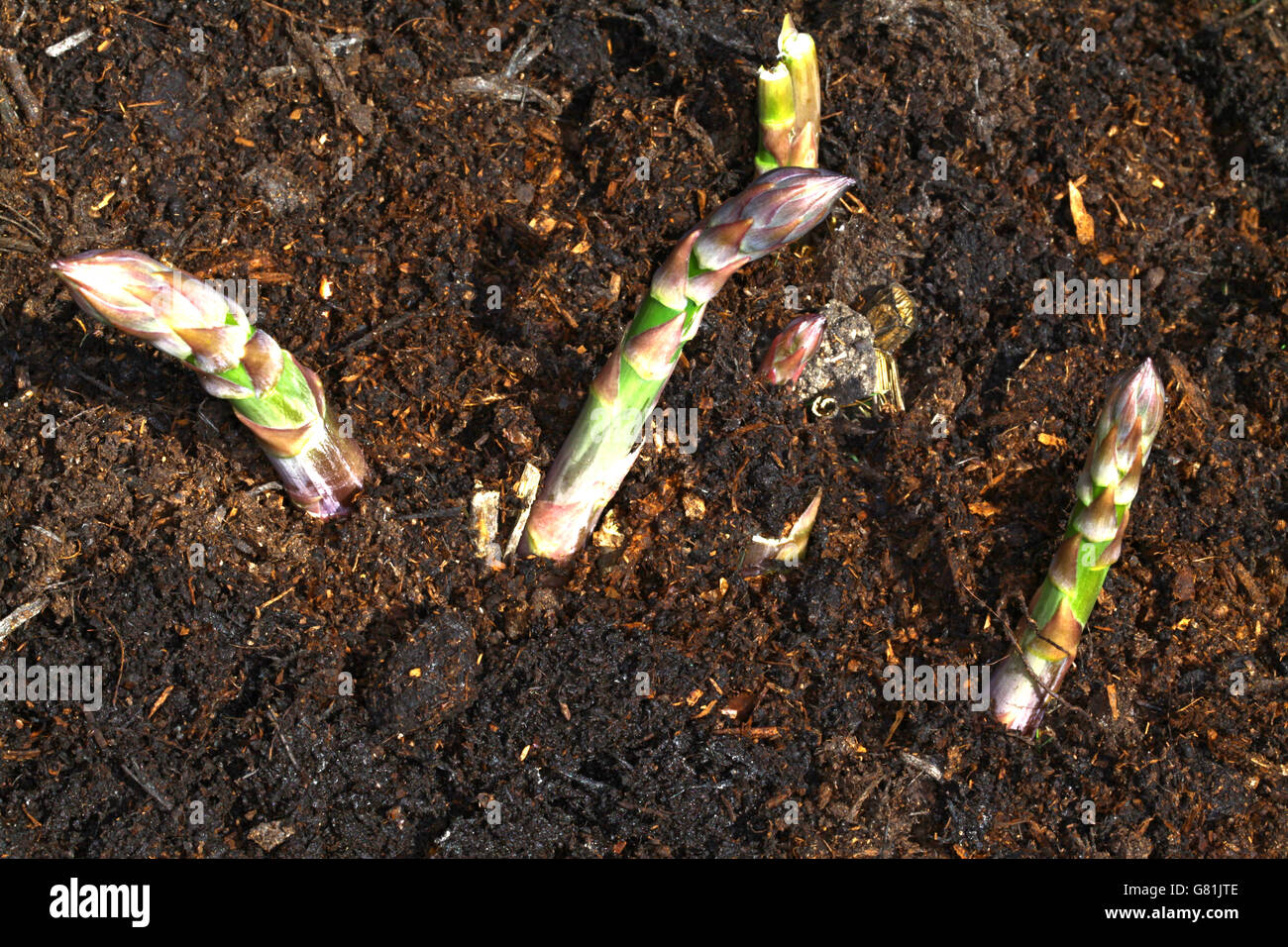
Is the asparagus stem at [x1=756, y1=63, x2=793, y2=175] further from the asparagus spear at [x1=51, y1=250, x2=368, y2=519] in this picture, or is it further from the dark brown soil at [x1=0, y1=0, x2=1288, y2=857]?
the asparagus spear at [x1=51, y1=250, x2=368, y2=519]

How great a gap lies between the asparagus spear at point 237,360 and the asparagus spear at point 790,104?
1.45m

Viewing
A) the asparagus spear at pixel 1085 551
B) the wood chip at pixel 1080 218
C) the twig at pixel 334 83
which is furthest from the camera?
the wood chip at pixel 1080 218

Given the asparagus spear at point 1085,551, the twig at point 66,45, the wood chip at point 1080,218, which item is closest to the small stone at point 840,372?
the asparagus spear at point 1085,551

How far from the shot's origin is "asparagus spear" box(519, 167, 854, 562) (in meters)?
2.49

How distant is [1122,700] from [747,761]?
105 centimetres

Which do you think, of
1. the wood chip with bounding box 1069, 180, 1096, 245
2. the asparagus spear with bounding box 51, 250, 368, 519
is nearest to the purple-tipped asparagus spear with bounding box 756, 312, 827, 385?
the wood chip with bounding box 1069, 180, 1096, 245

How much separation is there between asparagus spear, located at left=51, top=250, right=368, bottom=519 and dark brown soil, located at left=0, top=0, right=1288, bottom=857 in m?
0.11

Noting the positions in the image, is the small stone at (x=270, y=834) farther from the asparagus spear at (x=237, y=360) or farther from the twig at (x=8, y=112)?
the twig at (x=8, y=112)

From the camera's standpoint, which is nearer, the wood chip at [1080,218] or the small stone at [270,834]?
the small stone at [270,834]

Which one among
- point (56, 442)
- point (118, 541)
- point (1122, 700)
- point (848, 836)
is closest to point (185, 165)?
point (56, 442)

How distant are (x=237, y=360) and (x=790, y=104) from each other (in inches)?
68.0

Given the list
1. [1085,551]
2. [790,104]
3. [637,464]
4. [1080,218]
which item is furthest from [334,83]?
[1085,551]

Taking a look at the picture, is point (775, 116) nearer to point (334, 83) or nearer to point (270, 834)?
point (334, 83)

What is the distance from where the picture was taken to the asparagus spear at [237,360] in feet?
7.56
